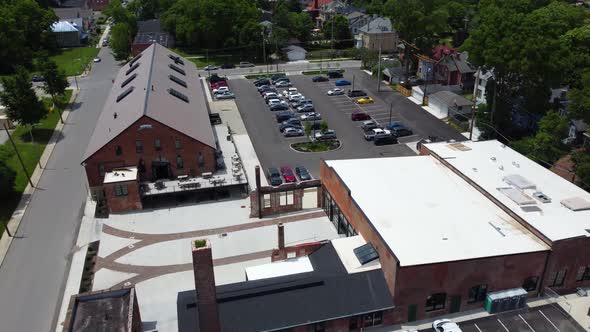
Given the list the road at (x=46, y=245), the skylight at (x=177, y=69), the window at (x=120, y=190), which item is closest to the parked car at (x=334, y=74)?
the skylight at (x=177, y=69)

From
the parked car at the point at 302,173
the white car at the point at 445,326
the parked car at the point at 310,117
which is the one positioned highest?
the parked car at the point at 310,117

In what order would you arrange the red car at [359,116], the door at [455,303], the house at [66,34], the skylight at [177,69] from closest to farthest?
the door at [455,303] → the skylight at [177,69] → the red car at [359,116] → the house at [66,34]

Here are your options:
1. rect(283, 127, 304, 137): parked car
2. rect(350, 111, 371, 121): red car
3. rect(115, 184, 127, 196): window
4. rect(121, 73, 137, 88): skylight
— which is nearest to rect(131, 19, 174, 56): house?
rect(121, 73, 137, 88): skylight

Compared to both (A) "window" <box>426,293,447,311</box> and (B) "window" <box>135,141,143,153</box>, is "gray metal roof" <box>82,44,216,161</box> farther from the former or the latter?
(A) "window" <box>426,293,447,311</box>

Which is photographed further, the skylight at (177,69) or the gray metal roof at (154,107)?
the skylight at (177,69)

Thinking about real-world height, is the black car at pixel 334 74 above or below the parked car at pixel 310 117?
above

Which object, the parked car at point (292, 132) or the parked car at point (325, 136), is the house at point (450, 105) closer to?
the parked car at point (325, 136)

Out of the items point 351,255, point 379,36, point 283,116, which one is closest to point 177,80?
point 283,116
